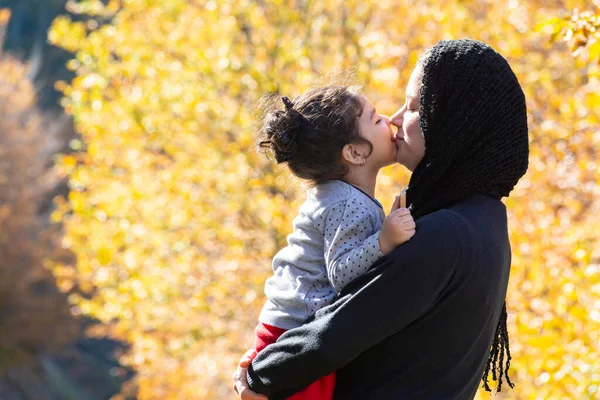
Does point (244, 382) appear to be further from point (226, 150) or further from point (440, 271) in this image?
point (226, 150)

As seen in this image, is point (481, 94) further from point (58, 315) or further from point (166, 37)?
point (58, 315)

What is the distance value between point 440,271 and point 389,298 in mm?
123

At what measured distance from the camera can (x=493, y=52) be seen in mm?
2189

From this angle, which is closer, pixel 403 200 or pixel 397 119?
pixel 403 200

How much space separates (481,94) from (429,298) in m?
0.48

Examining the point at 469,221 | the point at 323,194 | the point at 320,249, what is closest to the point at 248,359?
the point at 320,249

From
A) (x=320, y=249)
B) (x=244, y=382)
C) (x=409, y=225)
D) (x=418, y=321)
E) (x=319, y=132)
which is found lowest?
(x=244, y=382)

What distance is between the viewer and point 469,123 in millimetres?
2119

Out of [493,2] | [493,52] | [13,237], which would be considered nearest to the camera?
[493,52]

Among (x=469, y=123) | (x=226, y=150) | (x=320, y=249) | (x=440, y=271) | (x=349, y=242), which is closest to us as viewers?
(x=440, y=271)


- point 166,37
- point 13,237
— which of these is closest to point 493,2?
point 166,37

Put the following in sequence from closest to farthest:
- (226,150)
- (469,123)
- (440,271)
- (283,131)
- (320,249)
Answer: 1. (440,271)
2. (469,123)
3. (320,249)
4. (283,131)
5. (226,150)

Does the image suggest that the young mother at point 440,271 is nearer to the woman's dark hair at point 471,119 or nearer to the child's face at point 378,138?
the woman's dark hair at point 471,119

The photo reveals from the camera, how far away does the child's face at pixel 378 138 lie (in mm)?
2406
